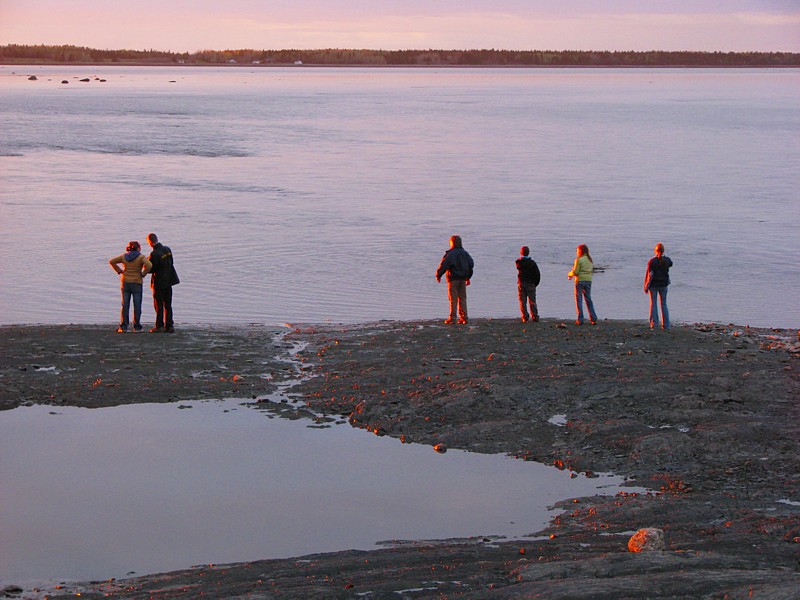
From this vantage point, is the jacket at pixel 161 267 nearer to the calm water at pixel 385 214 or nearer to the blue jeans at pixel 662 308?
the calm water at pixel 385 214

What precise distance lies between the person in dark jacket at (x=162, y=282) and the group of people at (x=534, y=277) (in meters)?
4.33

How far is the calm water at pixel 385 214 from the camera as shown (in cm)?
2294

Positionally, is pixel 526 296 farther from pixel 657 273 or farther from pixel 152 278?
pixel 152 278

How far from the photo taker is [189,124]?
76312mm

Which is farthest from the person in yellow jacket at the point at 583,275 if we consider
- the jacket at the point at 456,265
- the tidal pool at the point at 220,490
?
the tidal pool at the point at 220,490

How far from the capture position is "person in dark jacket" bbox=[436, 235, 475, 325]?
59.4ft

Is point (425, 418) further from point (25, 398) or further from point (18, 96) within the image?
point (18, 96)

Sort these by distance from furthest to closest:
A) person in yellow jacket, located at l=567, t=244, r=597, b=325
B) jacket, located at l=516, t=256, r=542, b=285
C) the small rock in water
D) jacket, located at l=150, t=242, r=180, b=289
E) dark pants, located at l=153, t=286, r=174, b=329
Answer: jacket, located at l=516, t=256, r=542, b=285 < person in yellow jacket, located at l=567, t=244, r=597, b=325 < dark pants, located at l=153, t=286, r=174, b=329 < jacket, located at l=150, t=242, r=180, b=289 < the small rock in water

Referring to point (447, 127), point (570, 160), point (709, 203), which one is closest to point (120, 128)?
point (447, 127)

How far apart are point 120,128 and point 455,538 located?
214ft

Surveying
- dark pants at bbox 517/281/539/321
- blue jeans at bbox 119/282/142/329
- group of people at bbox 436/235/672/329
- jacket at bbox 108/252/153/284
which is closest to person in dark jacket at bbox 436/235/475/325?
group of people at bbox 436/235/672/329

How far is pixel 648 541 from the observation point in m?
8.42

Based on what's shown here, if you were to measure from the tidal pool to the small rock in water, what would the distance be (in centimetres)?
155

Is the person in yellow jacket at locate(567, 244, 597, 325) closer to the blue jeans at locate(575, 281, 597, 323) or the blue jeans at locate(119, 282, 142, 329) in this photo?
the blue jeans at locate(575, 281, 597, 323)
